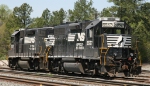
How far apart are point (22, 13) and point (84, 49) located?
3535cm

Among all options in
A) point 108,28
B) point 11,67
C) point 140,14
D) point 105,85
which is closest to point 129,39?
point 108,28

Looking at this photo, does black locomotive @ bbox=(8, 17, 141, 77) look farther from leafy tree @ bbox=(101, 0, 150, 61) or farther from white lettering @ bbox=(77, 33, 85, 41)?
leafy tree @ bbox=(101, 0, 150, 61)

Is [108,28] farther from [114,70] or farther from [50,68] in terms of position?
[50,68]

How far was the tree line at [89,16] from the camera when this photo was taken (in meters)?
35.1

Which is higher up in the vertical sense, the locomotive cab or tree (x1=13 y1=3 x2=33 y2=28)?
tree (x1=13 y1=3 x2=33 y2=28)

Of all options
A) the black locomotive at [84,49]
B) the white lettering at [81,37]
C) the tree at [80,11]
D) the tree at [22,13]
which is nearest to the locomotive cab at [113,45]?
the black locomotive at [84,49]

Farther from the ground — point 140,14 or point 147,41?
point 140,14

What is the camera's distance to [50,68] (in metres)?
21.6

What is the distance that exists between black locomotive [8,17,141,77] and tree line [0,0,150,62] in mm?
1682

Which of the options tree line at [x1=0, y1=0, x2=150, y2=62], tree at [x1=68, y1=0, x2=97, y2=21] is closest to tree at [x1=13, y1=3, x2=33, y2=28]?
tree line at [x1=0, y1=0, x2=150, y2=62]

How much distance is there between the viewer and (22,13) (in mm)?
51250

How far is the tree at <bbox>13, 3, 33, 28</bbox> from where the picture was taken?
50875 mm

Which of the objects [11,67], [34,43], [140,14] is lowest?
[11,67]

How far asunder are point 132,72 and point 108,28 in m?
2.87
